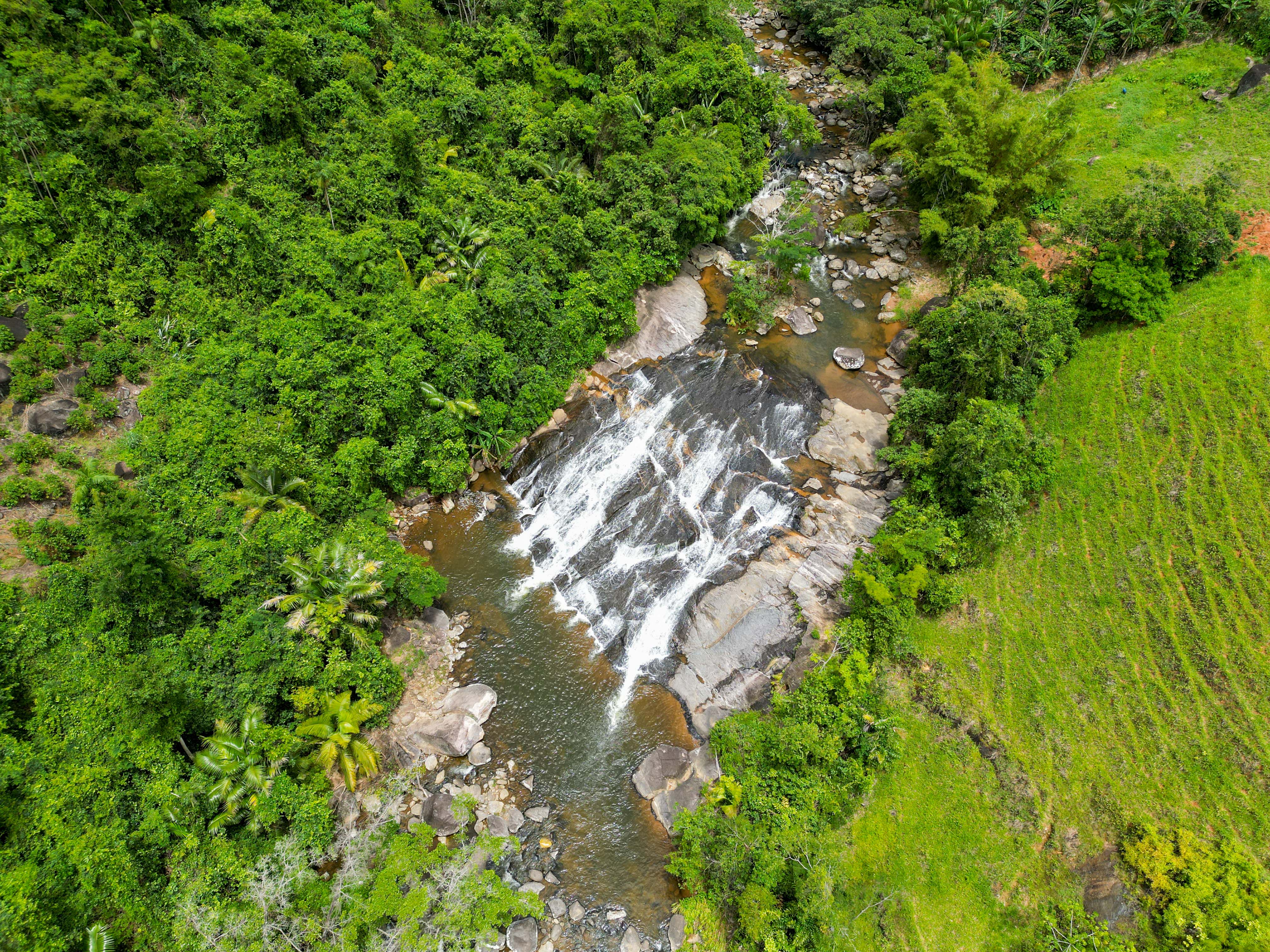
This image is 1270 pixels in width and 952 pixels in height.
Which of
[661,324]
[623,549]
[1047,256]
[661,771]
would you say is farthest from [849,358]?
[661,771]

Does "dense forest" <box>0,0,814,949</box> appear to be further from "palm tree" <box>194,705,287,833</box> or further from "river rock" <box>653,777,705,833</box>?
"river rock" <box>653,777,705,833</box>

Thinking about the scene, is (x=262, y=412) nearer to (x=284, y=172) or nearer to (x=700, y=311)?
(x=284, y=172)

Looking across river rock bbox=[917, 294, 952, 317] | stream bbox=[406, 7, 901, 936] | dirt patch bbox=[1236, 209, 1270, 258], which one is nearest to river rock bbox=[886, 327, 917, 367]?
stream bbox=[406, 7, 901, 936]

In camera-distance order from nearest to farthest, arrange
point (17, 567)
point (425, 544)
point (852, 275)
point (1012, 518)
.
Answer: point (17, 567) → point (1012, 518) → point (425, 544) → point (852, 275)

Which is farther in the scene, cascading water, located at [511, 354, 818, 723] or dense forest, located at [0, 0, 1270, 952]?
cascading water, located at [511, 354, 818, 723]

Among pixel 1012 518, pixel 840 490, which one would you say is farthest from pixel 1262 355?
pixel 840 490

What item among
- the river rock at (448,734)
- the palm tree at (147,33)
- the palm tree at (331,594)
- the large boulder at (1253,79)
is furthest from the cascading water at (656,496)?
the large boulder at (1253,79)

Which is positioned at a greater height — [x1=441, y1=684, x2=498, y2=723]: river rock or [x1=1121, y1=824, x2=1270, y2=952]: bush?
[x1=1121, y1=824, x2=1270, y2=952]: bush
